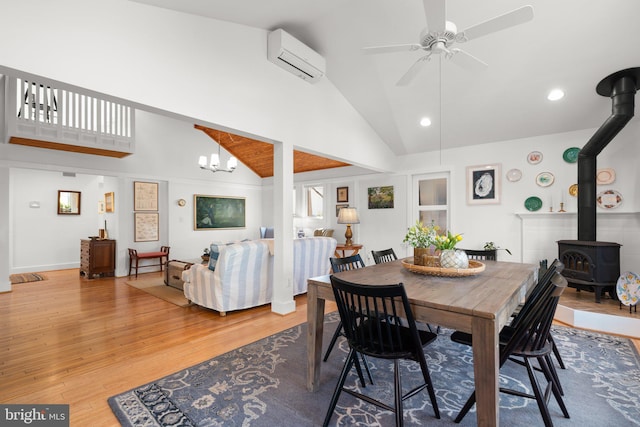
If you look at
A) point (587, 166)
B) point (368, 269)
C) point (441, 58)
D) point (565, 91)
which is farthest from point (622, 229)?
point (368, 269)

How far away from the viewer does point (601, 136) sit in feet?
11.7

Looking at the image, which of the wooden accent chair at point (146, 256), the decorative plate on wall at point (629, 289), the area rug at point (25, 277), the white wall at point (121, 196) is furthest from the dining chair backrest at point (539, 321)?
the area rug at point (25, 277)

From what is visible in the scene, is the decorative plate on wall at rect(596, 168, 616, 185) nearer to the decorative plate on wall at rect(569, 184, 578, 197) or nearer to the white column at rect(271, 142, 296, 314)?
the decorative plate on wall at rect(569, 184, 578, 197)

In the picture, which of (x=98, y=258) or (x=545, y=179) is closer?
(x=545, y=179)

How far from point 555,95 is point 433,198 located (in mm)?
2419

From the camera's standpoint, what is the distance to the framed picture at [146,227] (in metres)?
6.46

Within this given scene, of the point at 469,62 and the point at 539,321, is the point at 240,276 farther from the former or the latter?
the point at 469,62

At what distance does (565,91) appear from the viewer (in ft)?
12.4

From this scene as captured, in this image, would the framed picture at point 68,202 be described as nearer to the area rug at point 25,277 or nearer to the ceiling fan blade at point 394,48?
the area rug at point 25,277

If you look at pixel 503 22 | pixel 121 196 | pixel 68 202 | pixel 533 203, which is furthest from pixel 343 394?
pixel 68 202

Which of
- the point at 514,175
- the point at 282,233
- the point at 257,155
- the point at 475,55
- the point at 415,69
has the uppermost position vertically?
the point at 475,55

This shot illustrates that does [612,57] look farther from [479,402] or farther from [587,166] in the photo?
[479,402]

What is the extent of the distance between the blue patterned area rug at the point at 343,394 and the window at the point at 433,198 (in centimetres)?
313

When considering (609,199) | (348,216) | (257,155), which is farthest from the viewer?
(257,155)
